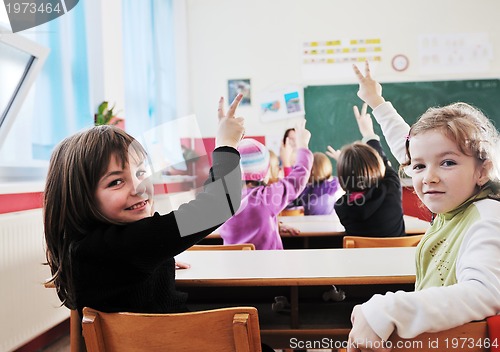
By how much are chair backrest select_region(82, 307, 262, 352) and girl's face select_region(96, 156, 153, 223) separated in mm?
223

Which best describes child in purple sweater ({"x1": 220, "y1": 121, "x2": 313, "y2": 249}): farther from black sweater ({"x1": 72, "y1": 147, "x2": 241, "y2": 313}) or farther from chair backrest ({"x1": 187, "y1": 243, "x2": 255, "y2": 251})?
black sweater ({"x1": 72, "y1": 147, "x2": 241, "y2": 313})

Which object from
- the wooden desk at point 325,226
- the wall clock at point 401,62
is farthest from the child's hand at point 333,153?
the wall clock at point 401,62

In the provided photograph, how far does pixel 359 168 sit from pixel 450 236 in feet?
4.18

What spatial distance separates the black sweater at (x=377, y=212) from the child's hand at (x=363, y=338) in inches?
58.5

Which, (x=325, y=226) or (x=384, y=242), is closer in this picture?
Answer: (x=384, y=242)

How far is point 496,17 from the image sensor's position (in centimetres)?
519

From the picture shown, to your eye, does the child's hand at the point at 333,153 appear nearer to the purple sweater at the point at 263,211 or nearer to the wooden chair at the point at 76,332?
the purple sweater at the point at 263,211

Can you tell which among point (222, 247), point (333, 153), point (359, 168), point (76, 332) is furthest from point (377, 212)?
point (333, 153)

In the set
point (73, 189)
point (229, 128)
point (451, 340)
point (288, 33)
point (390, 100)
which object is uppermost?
point (288, 33)

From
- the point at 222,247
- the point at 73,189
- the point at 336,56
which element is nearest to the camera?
the point at 73,189

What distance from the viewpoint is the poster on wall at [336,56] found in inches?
207

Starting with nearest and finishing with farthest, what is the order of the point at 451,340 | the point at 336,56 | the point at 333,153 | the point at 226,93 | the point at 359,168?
the point at 451,340 < the point at 359,168 < the point at 333,153 < the point at 336,56 < the point at 226,93

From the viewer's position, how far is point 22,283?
2082 mm

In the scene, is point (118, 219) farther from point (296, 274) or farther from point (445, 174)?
point (445, 174)
